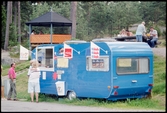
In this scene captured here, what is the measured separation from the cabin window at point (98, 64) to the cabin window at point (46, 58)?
91.9 inches

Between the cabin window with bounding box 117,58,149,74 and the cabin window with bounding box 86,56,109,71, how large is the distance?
0.45 meters

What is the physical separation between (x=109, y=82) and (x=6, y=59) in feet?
67.6

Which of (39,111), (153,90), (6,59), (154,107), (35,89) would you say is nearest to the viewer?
(39,111)

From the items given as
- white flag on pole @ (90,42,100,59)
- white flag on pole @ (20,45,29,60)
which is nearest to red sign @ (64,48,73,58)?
white flag on pole @ (90,42,100,59)

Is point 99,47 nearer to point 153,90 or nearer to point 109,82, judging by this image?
point 109,82

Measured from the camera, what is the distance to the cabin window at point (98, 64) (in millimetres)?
15795

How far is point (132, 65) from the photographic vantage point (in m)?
16.5

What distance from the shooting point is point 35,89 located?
667 inches

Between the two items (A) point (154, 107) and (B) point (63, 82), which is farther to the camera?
(B) point (63, 82)

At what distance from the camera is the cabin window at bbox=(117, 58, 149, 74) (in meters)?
15.9

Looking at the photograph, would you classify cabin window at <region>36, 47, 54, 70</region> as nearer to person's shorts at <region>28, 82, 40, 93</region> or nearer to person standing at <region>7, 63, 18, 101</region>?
person standing at <region>7, 63, 18, 101</region>

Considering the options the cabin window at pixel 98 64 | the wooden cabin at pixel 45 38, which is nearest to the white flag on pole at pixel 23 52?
the cabin window at pixel 98 64

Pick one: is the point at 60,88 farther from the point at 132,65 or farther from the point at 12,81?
the point at 132,65

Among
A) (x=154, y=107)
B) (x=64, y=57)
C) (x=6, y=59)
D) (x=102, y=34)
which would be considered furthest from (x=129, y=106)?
(x=102, y=34)
